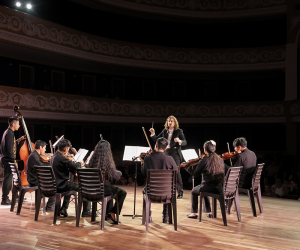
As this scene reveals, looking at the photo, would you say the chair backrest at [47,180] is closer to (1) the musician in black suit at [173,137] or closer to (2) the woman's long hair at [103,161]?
(2) the woman's long hair at [103,161]

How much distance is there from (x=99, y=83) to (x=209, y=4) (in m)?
6.47

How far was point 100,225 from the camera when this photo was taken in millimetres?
5035

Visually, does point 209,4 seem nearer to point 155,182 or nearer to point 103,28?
point 103,28

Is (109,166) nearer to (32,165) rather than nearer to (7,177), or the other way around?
(32,165)

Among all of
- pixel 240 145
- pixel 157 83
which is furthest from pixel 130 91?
pixel 240 145

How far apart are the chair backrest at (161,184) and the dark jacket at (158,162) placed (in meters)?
0.19

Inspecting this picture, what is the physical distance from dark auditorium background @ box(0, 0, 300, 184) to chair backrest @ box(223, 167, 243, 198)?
7.85 meters

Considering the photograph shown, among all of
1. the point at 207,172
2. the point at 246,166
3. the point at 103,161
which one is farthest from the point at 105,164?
the point at 246,166

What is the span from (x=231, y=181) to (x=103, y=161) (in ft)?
6.54

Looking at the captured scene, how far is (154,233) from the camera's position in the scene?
4645mm

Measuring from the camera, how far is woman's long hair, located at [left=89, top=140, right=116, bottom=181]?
4.88 metres

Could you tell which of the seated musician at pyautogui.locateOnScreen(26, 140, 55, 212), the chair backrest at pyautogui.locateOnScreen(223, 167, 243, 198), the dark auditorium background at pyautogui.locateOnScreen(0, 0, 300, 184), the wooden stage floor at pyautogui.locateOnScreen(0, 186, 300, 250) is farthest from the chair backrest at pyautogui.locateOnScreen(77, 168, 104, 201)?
the dark auditorium background at pyautogui.locateOnScreen(0, 0, 300, 184)

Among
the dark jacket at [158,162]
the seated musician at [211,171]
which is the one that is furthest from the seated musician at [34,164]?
the seated musician at [211,171]

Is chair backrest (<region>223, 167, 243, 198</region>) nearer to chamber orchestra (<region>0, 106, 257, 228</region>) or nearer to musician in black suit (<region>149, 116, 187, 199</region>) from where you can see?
chamber orchestra (<region>0, 106, 257, 228</region>)
